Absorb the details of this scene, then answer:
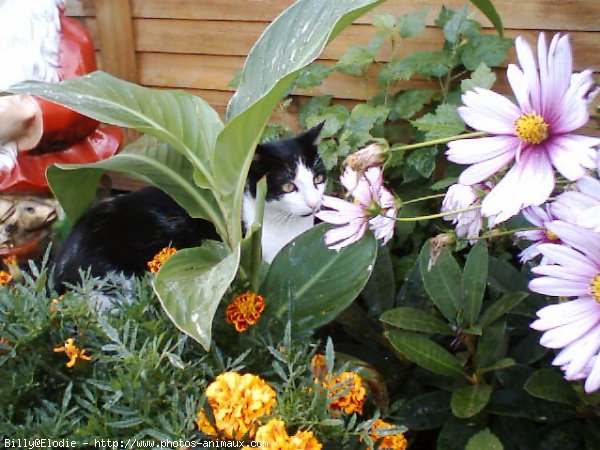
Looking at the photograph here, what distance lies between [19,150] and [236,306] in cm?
77

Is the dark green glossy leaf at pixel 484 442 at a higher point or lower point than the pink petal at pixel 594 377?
lower

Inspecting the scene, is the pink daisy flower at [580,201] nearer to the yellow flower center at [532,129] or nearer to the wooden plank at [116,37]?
the yellow flower center at [532,129]

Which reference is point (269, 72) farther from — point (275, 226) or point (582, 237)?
point (582, 237)

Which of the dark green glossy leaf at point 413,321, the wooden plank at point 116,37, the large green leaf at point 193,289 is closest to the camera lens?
the large green leaf at point 193,289

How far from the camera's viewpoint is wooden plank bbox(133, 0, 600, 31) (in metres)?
1.48

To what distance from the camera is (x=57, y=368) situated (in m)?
0.89

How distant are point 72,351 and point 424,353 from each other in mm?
494

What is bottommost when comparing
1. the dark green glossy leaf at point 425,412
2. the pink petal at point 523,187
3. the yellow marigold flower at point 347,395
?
the dark green glossy leaf at point 425,412

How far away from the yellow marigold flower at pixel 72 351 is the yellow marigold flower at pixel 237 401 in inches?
9.1

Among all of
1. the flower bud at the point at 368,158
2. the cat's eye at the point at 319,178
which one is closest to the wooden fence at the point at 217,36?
the cat's eye at the point at 319,178

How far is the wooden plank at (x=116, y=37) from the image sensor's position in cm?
205

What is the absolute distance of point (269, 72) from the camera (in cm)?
89

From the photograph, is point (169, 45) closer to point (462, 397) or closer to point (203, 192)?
point (203, 192)

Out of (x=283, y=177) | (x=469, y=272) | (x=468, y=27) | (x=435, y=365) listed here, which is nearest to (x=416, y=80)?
(x=468, y=27)
